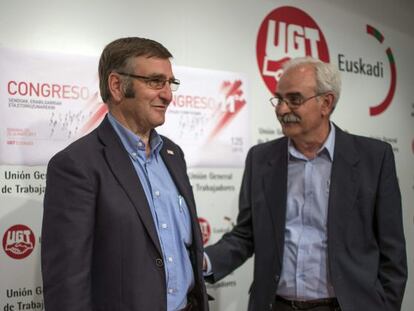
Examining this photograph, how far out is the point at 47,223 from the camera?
1519 millimetres

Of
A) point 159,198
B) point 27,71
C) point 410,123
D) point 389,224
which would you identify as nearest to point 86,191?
point 159,198

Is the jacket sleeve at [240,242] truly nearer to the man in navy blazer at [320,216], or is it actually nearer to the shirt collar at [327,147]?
the man in navy blazer at [320,216]

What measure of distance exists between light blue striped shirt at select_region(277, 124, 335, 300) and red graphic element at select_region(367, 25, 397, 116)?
5.31ft

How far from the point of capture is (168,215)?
5.65ft

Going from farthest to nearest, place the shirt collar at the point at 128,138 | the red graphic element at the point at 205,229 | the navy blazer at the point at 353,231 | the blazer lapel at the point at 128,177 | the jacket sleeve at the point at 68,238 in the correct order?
the red graphic element at the point at 205,229
the navy blazer at the point at 353,231
the shirt collar at the point at 128,138
the blazer lapel at the point at 128,177
the jacket sleeve at the point at 68,238

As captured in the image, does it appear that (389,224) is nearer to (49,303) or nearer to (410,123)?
(49,303)

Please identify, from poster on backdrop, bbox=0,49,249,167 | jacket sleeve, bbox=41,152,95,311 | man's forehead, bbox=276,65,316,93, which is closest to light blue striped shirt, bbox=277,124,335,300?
man's forehead, bbox=276,65,316,93

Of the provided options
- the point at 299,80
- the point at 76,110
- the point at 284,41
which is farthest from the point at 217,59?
the point at 76,110

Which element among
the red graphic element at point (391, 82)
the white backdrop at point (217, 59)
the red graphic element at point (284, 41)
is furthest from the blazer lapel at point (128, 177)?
the red graphic element at point (391, 82)

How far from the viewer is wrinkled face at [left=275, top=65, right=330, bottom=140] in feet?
7.30

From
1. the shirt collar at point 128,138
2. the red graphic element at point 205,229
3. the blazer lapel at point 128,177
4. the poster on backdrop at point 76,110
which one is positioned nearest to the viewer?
the blazer lapel at point 128,177

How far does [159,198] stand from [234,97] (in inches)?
56.9

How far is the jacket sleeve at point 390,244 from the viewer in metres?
2.10

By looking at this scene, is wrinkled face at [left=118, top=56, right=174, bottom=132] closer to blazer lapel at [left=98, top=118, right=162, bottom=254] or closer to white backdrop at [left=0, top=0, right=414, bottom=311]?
blazer lapel at [left=98, top=118, right=162, bottom=254]
